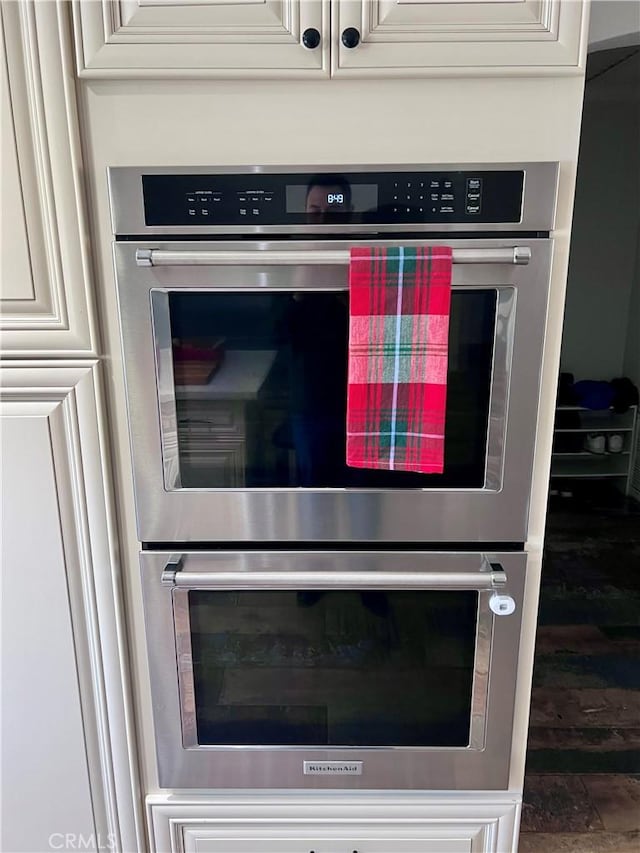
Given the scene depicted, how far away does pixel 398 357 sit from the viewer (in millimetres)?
899

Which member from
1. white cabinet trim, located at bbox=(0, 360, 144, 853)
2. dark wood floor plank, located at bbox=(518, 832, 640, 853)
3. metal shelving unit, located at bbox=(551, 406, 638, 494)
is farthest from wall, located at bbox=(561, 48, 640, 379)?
white cabinet trim, located at bbox=(0, 360, 144, 853)

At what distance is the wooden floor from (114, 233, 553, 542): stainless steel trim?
39.1 inches

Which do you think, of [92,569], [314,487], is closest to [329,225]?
[314,487]

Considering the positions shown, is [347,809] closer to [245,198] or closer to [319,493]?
[319,493]

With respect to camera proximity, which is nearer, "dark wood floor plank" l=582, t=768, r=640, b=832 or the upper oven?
the upper oven

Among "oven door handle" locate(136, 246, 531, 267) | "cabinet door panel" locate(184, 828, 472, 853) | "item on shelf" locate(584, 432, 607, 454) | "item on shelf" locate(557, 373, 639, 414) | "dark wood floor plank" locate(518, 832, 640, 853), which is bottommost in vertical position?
"dark wood floor plank" locate(518, 832, 640, 853)

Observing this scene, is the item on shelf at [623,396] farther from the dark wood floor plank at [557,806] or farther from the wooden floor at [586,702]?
the dark wood floor plank at [557,806]

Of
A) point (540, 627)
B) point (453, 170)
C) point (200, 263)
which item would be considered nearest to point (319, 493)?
point (200, 263)

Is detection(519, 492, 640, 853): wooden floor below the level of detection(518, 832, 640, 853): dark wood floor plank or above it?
below

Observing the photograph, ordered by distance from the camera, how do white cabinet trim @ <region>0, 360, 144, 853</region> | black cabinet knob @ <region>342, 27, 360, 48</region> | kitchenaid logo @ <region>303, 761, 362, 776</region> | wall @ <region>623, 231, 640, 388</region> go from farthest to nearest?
wall @ <region>623, 231, 640, 388</region>, kitchenaid logo @ <region>303, 761, 362, 776</region>, white cabinet trim @ <region>0, 360, 144, 853</region>, black cabinet knob @ <region>342, 27, 360, 48</region>

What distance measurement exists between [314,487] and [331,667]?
13.7 inches

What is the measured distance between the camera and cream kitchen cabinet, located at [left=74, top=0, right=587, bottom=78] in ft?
2.77

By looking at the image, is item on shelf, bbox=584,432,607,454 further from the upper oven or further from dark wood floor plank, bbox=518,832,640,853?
the upper oven

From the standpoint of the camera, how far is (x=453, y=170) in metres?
0.88
